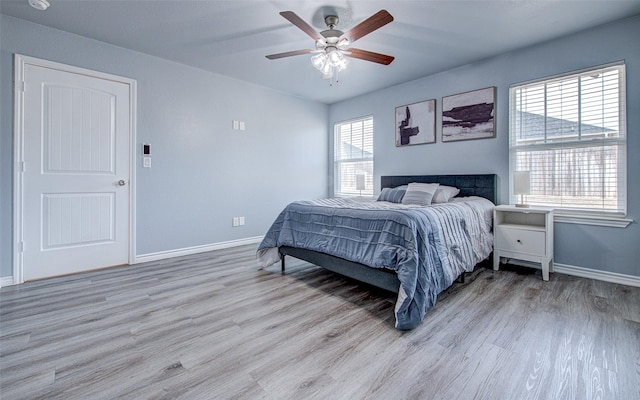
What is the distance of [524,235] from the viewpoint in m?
2.81

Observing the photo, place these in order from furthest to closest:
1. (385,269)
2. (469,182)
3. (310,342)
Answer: (469,182)
(385,269)
(310,342)

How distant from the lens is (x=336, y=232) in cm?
247

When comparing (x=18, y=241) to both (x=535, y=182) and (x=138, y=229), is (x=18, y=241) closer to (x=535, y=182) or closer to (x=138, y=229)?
(x=138, y=229)

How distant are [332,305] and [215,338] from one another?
0.87m

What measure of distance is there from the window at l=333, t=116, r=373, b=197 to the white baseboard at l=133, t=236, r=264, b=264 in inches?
74.4

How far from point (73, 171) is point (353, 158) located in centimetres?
394

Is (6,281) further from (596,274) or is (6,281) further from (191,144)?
(596,274)

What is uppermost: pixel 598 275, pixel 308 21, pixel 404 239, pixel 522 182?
pixel 308 21

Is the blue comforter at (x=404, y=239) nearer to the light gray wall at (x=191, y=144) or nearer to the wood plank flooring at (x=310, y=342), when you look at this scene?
the wood plank flooring at (x=310, y=342)

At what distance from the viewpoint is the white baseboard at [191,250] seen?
3.41 m

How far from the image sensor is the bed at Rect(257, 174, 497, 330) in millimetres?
1876

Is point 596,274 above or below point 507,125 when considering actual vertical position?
below

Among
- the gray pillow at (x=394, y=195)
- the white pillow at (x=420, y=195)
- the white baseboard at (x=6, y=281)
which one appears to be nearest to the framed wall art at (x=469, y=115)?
the white pillow at (x=420, y=195)

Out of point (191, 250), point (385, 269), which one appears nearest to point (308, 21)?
point (385, 269)
